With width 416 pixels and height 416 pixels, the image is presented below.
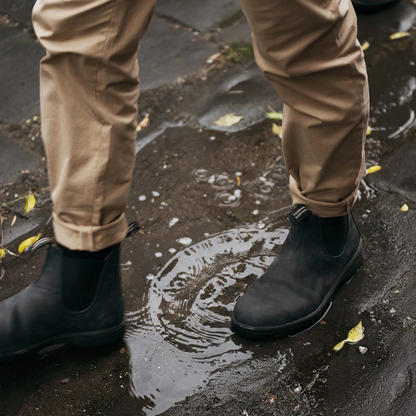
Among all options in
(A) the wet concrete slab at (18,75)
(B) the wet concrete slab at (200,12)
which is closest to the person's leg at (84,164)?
(A) the wet concrete slab at (18,75)

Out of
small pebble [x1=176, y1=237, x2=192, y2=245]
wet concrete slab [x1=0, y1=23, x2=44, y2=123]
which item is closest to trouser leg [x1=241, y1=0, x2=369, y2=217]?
small pebble [x1=176, y1=237, x2=192, y2=245]

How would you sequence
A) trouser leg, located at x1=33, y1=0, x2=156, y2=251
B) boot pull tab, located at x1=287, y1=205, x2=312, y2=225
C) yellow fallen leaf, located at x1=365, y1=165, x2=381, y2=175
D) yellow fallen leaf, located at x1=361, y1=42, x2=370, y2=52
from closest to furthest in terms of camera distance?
trouser leg, located at x1=33, y1=0, x2=156, y2=251, boot pull tab, located at x1=287, y1=205, x2=312, y2=225, yellow fallen leaf, located at x1=365, y1=165, x2=381, y2=175, yellow fallen leaf, located at x1=361, y1=42, x2=370, y2=52

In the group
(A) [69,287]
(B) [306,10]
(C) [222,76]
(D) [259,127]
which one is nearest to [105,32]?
(B) [306,10]

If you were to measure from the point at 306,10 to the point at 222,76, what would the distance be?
165 centimetres

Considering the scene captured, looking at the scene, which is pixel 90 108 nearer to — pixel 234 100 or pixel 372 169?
pixel 372 169

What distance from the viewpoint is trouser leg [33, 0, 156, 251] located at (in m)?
1.21

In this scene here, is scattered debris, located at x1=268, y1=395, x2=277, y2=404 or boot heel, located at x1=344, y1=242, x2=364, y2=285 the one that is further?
boot heel, located at x1=344, y1=242, x2=364, y2=285

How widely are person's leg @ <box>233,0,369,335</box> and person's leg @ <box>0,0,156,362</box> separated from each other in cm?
32

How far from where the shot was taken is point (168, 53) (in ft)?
9.95

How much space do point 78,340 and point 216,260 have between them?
0.54m

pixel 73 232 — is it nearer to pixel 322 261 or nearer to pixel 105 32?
pixel 105 32

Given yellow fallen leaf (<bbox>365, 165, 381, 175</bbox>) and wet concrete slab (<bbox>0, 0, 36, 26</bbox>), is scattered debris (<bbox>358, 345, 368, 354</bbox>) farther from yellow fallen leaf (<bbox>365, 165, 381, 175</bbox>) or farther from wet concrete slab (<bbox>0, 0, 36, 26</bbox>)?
wet concrete slab (<bbox>0, 0, 36, 26</bbox>)

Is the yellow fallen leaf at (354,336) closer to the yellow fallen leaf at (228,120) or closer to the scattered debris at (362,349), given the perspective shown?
the scattered debris at (362,349)

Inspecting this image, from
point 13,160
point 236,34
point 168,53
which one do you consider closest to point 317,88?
point 13,160
